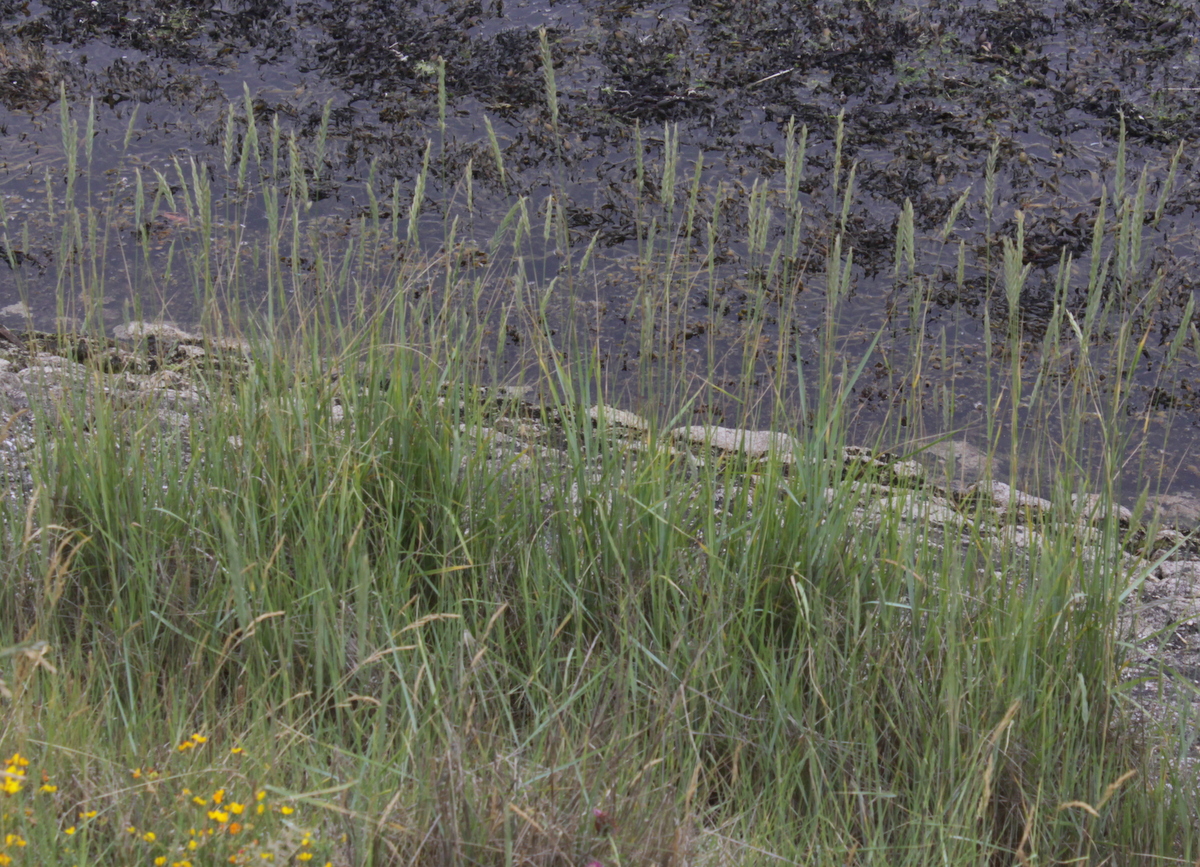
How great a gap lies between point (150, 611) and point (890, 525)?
1.52 meters

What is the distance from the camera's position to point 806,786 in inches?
75.2

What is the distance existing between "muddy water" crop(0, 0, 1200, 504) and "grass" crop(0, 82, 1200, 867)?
1.59 m

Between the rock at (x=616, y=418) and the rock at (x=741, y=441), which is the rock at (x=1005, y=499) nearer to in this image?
the rock at (x=741, y=441)

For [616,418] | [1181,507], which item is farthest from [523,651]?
[1181,507]

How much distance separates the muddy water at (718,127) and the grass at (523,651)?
5.22 ft

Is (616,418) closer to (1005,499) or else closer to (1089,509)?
(1089,509)

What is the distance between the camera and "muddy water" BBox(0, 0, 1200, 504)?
4.06 metres

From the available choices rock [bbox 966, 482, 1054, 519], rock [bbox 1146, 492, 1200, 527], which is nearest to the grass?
rock [bbox 966, 482, 1054, 519]

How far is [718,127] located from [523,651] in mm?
3534

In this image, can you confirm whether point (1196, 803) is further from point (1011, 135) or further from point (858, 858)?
point (1011, 135)

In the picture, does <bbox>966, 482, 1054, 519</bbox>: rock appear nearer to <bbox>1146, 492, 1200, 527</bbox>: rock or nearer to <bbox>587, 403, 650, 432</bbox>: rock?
<bbox>1146, 492, 1200, 527</bbox>: rock

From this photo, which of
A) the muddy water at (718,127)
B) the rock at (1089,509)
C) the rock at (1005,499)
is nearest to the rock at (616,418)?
the rock at (1005,499)

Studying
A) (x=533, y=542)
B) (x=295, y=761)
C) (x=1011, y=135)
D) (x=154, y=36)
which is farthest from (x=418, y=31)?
(x=295, y=761)

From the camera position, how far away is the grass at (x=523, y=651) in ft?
5.08
